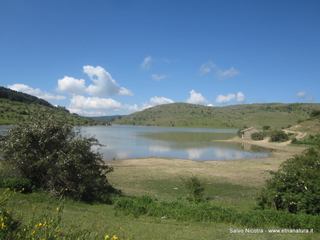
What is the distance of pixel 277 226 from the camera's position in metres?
15.0

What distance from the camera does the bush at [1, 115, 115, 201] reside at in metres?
19.5

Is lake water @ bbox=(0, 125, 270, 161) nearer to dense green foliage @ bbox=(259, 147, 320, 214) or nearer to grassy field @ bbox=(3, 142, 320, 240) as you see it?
grassy field @ bbox=(3, 142, 320, 240)

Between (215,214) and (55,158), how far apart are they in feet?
31.4

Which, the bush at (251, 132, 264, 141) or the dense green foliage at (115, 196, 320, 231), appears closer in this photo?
the dense green foliage at (115, 196, 320, 231)

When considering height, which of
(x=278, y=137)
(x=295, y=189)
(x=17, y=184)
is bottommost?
(x=295, y=189)

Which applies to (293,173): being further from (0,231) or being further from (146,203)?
(0,231)

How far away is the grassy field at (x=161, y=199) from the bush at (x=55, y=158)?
4.22ft

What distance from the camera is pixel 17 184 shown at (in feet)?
61.6

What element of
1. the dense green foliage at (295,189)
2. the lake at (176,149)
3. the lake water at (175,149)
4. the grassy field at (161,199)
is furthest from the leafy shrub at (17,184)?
the dense green foliage at (295,189)

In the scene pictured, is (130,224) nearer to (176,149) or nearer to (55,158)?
(55,158)

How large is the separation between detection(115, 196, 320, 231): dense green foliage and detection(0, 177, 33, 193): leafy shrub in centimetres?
508

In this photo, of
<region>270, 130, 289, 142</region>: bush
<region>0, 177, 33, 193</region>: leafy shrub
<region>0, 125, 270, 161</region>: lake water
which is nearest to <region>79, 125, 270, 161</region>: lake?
<region>0, 125, 270, 161</region>: lake water

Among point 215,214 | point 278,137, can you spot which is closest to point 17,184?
point 215,214

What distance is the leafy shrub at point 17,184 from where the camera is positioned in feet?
60.6
